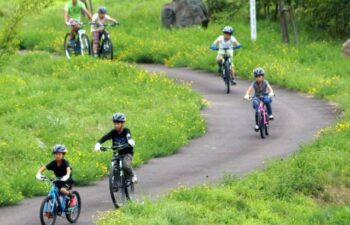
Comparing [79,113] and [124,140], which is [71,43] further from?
[124,140]

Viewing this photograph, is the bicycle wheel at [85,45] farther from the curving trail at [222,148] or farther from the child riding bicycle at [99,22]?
the curving trail at [222,148]

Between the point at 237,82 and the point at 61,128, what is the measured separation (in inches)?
405

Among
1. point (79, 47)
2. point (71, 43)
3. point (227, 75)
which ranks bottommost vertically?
point (227, 75)

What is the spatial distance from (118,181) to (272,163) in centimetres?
408

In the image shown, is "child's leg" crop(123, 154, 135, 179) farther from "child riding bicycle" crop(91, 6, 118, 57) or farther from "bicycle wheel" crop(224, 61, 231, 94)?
"child riding bicycle" crop(91, 6, 118, 57)

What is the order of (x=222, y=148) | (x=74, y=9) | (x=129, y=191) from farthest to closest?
(x=74, y=9), (x=222, y=148), (x=129, y=191)

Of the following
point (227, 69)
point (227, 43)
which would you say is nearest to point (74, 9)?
point (227, 43)

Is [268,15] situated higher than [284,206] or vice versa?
[268,15]

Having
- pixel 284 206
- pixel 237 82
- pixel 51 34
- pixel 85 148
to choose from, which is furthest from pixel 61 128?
pixel 51 34

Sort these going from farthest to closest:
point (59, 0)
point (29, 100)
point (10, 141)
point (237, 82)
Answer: point (59, 0)
point (237, 82)
point (29, 100)
point (10, 141)

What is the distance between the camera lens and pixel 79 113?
2364 centimetres

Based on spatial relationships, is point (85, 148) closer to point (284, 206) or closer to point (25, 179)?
point (25, 179)

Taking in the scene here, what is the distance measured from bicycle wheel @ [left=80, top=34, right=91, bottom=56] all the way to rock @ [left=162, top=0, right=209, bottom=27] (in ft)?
32.4

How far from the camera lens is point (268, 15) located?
137 feet
